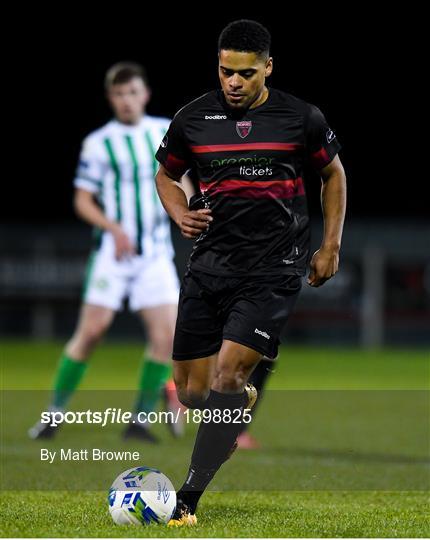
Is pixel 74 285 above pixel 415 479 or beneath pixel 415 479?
beneath

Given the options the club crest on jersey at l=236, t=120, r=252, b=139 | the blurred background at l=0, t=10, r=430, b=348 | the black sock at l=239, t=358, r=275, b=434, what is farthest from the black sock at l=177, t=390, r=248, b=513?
the blurred background at l=0, t=10, r=430, b=348

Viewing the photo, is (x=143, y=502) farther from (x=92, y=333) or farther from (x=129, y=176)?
(x=129, y=176)

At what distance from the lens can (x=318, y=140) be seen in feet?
16.1

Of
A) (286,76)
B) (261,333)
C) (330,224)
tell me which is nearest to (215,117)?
(330,224)

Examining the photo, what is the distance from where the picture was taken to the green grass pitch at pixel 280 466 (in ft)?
14.9

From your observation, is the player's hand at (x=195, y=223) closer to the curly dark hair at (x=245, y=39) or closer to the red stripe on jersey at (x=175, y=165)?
the red stripe on jersey at (x=175, y=165)

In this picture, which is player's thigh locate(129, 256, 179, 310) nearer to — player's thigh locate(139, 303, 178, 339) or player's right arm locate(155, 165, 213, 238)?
player's thigh locate(139, 303, 178, 339)

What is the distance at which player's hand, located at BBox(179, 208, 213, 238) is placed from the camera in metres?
4.81

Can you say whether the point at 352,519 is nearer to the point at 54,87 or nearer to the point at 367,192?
the point at 367,192

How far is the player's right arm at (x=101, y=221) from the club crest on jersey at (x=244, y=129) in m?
2.76

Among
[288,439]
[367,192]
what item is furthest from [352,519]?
[367,192]

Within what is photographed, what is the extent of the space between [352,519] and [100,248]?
3.56 metres

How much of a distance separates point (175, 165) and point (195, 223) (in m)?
0.37

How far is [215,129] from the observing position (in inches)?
193
